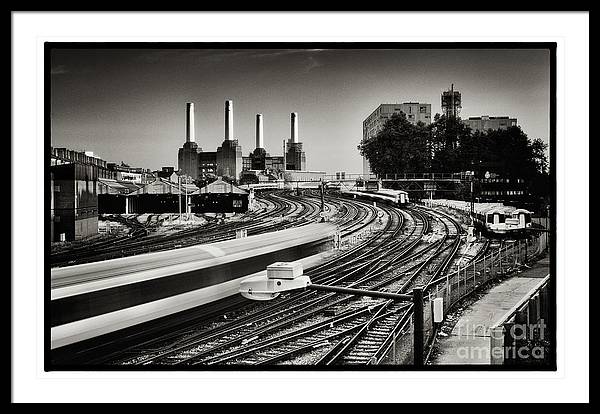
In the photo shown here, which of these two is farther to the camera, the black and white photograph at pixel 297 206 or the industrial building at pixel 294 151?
the industrial building at pixel 294 151

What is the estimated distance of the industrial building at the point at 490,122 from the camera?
3406 millimetres

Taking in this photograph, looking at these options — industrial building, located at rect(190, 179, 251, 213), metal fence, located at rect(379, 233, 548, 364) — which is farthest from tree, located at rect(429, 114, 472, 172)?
industrial building, located at rect(190, 179, 251, 213)

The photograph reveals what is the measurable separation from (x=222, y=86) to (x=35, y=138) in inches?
40.5

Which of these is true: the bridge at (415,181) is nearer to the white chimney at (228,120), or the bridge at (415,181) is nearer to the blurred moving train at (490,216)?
the blurred moving train at (490,216)

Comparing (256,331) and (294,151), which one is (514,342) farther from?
(294,151)

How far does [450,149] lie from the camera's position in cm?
365

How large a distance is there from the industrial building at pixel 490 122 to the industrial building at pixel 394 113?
23 cm

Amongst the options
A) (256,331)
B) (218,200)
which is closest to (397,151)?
(218,200)

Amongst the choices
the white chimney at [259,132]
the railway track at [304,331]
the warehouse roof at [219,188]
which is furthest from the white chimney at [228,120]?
the railway track at [304,331]

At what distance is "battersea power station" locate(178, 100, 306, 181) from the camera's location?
11.5 ft

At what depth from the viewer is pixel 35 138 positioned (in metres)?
3.28

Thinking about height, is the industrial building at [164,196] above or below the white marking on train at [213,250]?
above
